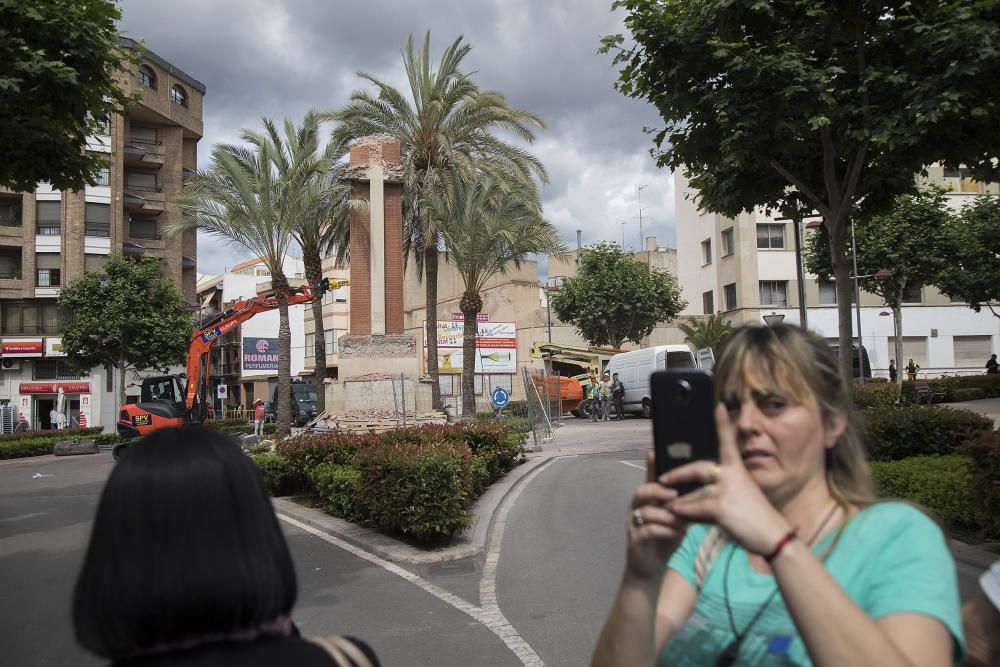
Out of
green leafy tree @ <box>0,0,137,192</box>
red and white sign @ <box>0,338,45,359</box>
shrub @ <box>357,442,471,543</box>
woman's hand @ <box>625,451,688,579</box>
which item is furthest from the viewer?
red and white sign @ <box>0,338,45,359</box>

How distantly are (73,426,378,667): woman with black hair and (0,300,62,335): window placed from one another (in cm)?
4885

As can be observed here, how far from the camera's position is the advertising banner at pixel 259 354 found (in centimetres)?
5762

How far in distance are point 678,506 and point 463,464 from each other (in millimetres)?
7984

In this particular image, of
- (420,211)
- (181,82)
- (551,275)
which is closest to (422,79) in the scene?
(420,211)

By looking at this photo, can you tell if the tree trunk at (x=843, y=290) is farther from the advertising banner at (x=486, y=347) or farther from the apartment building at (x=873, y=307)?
the apartment building at (x=873, y=307)

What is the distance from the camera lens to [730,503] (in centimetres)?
121

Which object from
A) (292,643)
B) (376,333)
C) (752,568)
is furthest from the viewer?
(376,333)

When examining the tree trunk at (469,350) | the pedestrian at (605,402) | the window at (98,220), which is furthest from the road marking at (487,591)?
the window at (98,220)

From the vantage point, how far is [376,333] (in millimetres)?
22234

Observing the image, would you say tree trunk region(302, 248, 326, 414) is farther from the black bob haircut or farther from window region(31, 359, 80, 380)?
the black bob haircut

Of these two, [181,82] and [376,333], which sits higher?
[181,82]

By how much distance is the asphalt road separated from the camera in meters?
5.30

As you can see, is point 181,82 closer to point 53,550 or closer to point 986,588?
point 53,550

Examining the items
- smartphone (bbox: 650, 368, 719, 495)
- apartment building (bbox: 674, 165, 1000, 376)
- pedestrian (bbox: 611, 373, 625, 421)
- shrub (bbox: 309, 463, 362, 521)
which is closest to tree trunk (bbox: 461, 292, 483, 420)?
pedestrian (bbox: 611, 373, 625, 421)
